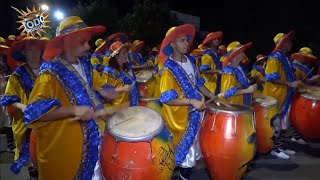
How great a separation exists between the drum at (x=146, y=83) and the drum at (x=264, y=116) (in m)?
1.91

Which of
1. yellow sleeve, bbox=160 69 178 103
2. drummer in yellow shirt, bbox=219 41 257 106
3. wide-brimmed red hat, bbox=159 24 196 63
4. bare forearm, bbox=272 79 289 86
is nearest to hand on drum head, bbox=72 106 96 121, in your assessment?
yellow sleeve, bbox=160 69 178 103

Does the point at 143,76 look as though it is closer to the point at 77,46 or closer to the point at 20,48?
the point at 20,48

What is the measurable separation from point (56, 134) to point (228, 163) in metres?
1.87

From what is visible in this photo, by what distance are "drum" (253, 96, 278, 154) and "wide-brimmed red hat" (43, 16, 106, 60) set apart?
295cm

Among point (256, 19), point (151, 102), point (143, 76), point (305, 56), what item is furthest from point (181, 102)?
point (256, 19)

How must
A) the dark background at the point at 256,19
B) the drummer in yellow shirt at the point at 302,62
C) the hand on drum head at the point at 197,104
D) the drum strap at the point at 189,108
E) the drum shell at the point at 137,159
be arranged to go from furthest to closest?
the dark background at the point at 256,19, the drummer in yellow shirt at the point at 302,62, the drum strap at the point at 189,108, the hand on drum head at the point at 197,104, the drum shell at the point at 137,159

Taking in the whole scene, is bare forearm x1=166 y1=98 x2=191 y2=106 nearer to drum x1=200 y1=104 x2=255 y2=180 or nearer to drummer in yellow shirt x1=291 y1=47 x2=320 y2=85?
drum x1=200 y1=104 x2=255 y2=180

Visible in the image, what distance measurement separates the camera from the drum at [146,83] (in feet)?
20.2

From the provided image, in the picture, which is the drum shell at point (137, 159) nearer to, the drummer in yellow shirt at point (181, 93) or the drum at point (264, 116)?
the drummer in yellow shirt at point (181, 93)

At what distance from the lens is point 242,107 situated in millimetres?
3920

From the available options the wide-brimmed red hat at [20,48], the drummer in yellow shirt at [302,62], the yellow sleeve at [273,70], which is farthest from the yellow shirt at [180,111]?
the drummer in yellow shirt at [302,62]

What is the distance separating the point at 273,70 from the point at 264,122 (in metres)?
0.92

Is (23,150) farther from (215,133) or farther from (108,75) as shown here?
(215,133)

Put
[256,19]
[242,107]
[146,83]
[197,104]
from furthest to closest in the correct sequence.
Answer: [256,19] < [146,83] < [242,107] < [197,104]
